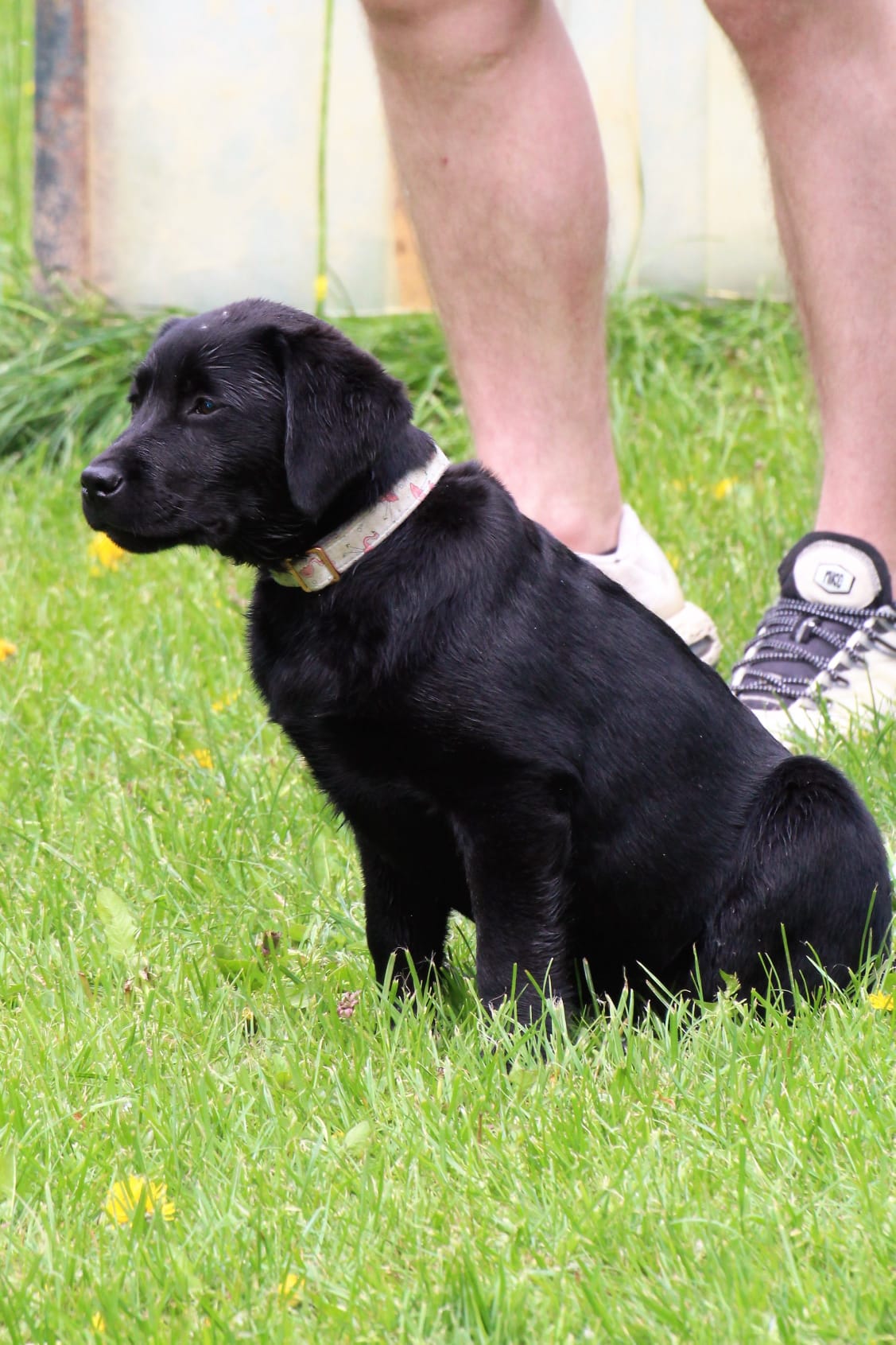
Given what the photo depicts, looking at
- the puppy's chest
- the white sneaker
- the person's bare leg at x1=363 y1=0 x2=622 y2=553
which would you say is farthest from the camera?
the white sneaker

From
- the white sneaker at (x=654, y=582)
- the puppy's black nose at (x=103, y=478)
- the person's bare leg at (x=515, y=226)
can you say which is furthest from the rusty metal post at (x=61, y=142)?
the puppy's black nose at (x=103, y=478)

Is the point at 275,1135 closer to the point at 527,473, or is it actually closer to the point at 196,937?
the point at 196,937

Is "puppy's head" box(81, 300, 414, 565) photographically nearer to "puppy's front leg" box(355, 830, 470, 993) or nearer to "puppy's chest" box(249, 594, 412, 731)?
"puppy's chest" box(249, 594, 412, 731)

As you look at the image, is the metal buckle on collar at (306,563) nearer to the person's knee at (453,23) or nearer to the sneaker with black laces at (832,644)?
the sneaker with black laces at (832,644)

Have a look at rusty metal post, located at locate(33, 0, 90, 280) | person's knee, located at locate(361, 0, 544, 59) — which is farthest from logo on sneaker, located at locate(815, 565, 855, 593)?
rusty metal post, located at locate(33, 0, 90, 280)

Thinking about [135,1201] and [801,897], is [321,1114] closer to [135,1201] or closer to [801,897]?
[135,1201]

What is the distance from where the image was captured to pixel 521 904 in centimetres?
197

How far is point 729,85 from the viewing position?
16.9ft

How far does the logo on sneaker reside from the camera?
2.93 metres

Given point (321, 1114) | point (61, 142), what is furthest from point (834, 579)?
point (61, 142)

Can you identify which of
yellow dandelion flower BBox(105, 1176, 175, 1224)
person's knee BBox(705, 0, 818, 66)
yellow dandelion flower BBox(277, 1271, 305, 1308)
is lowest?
yellow dandelion flower BBox(105, 1176, 175, 1224)

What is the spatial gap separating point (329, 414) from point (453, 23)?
115cm

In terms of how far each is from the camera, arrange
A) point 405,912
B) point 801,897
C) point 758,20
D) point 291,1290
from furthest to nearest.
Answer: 1. point 758,20
2. point 405,912
3. point 801,897
4. point 291,1290

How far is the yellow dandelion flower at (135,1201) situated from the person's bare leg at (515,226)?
5.68ft
